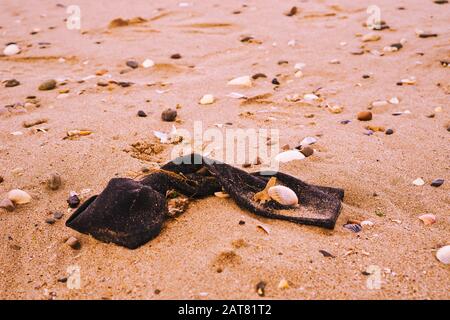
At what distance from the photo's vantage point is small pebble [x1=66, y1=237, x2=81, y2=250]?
6.73 ft

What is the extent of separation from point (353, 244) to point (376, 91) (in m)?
2.30

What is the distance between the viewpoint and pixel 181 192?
7.79 feet

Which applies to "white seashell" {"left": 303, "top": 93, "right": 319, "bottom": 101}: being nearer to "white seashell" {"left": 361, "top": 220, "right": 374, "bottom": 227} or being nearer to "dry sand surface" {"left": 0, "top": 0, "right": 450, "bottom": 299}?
"dry sand surface" {"left": 0, "top": 0, "right": 450, "bottom": 299}

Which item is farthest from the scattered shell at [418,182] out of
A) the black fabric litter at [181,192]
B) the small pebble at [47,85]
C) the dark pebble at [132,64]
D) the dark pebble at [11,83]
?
the dark pebble at [11,83]

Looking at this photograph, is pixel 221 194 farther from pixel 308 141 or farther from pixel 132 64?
pixel 132 64

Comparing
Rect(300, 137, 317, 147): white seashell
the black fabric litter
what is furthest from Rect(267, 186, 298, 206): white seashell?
Rect(300, 137, 317, 147): white seashell

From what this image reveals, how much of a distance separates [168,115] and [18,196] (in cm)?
141

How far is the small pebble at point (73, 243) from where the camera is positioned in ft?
6.73

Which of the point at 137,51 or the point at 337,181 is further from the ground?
the point at 137,51

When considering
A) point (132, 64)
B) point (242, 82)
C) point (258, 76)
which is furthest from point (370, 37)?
point (132, 64)

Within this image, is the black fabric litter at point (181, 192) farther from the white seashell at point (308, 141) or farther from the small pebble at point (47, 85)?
the small pebble at point (47, 85)

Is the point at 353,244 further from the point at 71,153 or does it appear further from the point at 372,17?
the point at 372,17

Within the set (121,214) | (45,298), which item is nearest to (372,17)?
(121,214)

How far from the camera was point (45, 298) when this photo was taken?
70.7 inches
